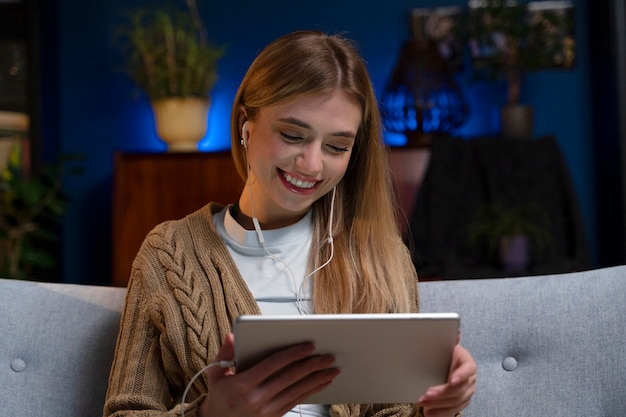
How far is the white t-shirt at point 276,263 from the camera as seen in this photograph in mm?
1607

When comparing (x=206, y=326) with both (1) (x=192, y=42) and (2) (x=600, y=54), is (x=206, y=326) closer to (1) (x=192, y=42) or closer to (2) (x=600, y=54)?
(1) (x=192, y=42)

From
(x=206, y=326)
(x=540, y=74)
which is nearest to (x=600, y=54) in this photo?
(x=540, y=74)

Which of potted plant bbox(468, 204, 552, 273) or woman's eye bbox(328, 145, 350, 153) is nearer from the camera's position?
woman's eye bbox(328, 145, 350, 153)

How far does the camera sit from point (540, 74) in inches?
145

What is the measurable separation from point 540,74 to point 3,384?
8.86 ft

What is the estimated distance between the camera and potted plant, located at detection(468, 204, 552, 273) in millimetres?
3053

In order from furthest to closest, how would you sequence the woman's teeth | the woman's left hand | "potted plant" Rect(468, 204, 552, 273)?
"potted plant" Rect(468, 204, 552, 273) → the woman's teeth → the woman's left hand

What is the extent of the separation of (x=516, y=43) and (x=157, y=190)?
1.54 m

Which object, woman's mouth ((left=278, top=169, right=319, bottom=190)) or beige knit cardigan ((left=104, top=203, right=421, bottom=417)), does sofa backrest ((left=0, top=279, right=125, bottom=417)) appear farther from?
woman's mouth ((left=278, top=169, right=319, bottom=190))

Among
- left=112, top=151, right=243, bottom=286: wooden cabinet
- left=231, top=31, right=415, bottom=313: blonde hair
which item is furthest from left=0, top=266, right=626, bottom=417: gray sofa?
left=112, top=151, right=243, bottom=286: wooden cabinet

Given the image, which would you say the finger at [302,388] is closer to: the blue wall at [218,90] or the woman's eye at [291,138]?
the woman's eye at [291,138]

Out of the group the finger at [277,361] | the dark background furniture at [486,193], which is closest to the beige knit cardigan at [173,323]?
the finger at [277,361]

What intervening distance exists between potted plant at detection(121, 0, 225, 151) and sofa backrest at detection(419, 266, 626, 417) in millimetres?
1962

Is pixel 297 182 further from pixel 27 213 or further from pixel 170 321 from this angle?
pixel 27 213
